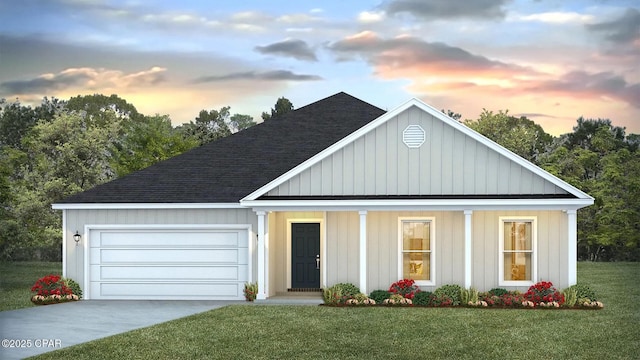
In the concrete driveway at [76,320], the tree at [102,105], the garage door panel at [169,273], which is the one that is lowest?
the concrete driveway at [76,320]

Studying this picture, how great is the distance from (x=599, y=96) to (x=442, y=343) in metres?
11.4

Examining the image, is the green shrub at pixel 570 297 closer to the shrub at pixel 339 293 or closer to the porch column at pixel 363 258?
the porch column at pixel 363 258

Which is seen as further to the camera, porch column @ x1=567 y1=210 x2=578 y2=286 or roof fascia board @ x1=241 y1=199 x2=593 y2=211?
porch column @ x1=567 y1=210 x2=578 y2=286

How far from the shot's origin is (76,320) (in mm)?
17750

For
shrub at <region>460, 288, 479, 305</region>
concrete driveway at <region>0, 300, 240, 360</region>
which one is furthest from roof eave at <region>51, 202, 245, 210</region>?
shrub at <region>460, 288, 479, 305</region>

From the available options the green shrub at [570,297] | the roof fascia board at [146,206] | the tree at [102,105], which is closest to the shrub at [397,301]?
the green shrub at [570,297]

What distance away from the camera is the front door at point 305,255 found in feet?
74.8

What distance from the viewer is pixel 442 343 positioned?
14.7 m

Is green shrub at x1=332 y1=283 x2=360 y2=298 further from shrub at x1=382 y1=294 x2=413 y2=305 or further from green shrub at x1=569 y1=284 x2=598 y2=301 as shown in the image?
green shrub at x1=569 y1=284 x2=598 y2=301

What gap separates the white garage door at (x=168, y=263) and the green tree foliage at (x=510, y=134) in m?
26.0

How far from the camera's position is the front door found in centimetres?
2280

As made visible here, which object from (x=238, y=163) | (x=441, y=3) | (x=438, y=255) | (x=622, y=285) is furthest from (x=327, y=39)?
(x=622, y=285)

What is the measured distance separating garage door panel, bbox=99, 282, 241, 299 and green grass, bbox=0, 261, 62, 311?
7.51ft

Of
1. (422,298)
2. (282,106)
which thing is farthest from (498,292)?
(282,106)
